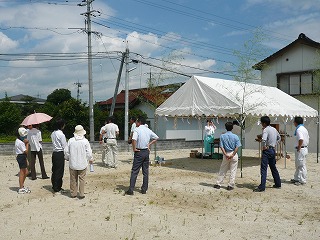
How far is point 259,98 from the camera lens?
11.9m

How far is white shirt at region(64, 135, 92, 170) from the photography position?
700cm

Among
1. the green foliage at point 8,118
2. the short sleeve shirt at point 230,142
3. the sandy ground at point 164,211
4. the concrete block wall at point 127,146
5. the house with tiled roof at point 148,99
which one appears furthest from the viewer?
the green foliage at point 8,118

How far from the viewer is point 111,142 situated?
38.2ft

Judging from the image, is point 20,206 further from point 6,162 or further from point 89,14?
point 89,14

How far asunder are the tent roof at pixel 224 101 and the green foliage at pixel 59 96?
95.2 ft

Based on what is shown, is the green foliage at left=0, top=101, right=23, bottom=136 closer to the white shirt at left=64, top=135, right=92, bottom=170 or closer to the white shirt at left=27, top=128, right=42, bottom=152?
the white shirt at left=27, top=128, right=42, bottom=152

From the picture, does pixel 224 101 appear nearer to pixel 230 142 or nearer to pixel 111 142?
pixel 230 142

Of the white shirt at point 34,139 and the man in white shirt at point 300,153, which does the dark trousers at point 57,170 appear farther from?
the man in white shirt at point 300,153

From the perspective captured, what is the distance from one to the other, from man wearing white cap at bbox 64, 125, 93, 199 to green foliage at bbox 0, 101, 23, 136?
19.0 meters

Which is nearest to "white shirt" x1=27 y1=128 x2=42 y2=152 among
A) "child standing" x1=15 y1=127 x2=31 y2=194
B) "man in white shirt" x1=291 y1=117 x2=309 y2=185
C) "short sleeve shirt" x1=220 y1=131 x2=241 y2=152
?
"child standing" x1=15 y1=127 x2=31 y2=194

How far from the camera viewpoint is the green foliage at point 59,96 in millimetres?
39500

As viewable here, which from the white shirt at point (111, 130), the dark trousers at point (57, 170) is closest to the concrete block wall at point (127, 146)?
the white shirt at point (111, 130)

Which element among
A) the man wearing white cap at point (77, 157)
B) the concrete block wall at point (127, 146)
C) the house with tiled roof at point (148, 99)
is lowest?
the concrete block wall at point (127, 146)

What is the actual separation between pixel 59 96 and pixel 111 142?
97.4ft
